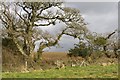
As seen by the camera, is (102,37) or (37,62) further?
(102,37)

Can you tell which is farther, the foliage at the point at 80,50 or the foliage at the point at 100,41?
the foliage at the point at 100,41

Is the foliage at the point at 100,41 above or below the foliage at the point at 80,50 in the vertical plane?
above

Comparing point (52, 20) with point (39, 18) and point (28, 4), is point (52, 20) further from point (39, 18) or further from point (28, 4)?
point (28, 4)

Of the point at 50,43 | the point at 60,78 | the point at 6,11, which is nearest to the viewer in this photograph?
the point at 60,78

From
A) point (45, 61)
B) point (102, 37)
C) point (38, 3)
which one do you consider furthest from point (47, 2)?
point (102, 37)

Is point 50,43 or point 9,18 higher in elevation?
point 9,18

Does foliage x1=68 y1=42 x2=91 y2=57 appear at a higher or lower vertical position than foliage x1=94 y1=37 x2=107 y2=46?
lower

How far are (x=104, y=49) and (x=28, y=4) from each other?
9001 millimetres

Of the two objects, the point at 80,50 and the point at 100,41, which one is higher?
the point at 100,41

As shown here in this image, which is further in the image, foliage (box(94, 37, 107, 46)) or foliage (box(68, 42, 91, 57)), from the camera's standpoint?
foliage (box(94, 37, 107, 46))

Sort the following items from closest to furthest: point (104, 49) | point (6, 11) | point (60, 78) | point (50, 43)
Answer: point (60, 78) → point (6, 11) → point (50, 43) → point (104, 49)

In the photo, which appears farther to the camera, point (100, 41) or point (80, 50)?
point (100, 41)

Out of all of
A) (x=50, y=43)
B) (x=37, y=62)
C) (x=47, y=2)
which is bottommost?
(x=37, y=62)

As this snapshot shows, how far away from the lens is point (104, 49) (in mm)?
29625
